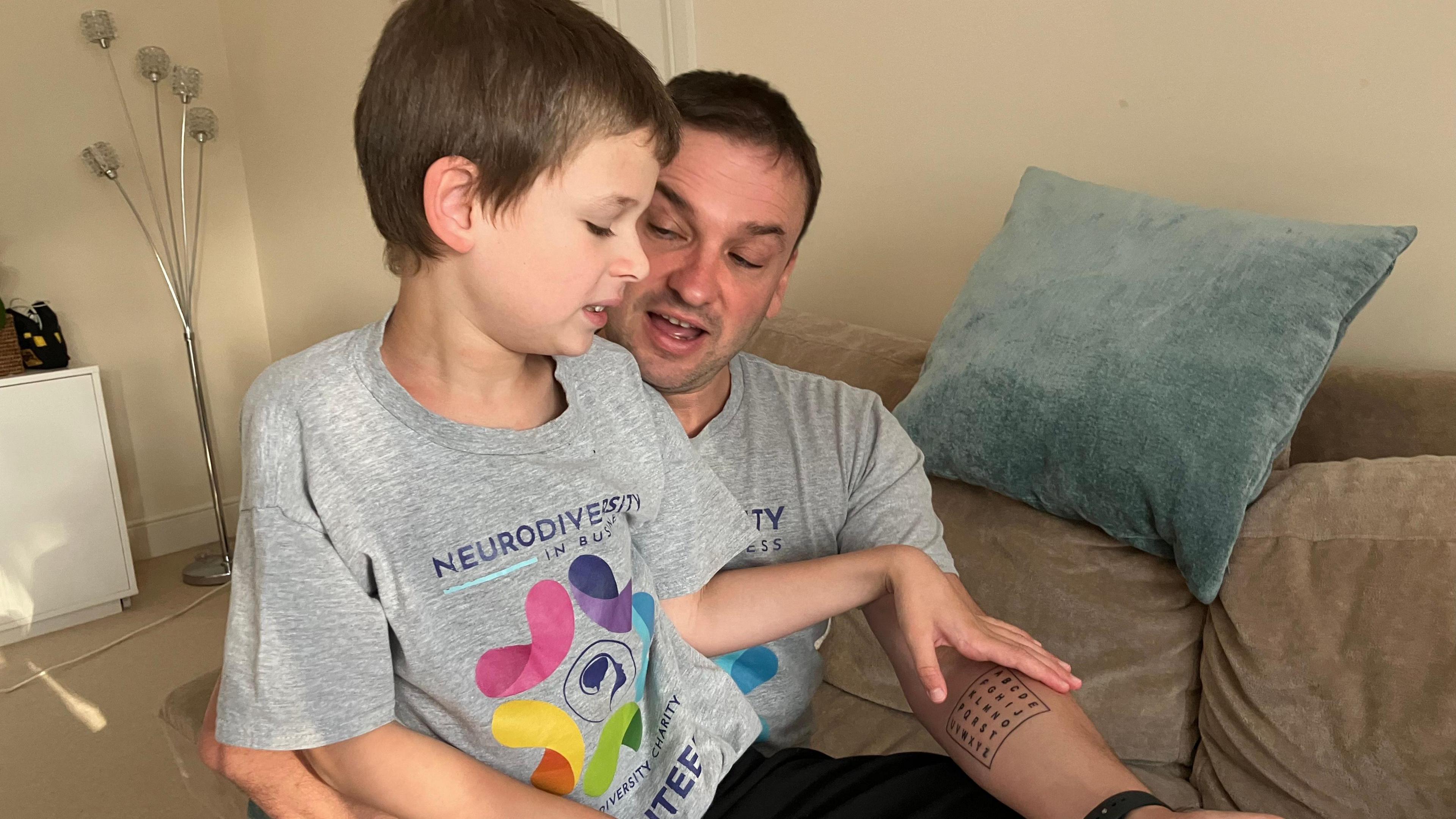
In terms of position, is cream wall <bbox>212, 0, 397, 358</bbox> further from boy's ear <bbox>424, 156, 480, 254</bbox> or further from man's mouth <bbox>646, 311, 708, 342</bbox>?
boy's ear <bbox>424, 156, 480, 254</bbox>

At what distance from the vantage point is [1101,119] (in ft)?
5.73

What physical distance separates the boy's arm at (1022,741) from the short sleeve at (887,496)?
0.34ft

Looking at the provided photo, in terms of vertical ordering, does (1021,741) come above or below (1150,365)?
below

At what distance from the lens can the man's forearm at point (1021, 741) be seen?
2.95 feet

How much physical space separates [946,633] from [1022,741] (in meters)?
0.13

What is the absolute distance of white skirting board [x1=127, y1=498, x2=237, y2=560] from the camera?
355cm

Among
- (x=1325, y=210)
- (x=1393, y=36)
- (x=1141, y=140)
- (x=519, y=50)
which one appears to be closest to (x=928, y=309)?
(x=1141, y=140)

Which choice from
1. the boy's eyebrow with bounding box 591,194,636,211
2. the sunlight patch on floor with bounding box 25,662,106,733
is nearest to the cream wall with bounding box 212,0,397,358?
the sunlight patch on floor with bounding box 25,662,106,733

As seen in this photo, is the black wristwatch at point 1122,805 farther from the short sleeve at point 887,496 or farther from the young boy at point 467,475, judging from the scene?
the short sleeve at point 887,496

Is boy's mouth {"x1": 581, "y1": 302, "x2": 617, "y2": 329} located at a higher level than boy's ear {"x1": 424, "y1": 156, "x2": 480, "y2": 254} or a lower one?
lower

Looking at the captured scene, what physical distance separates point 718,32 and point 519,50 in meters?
1.62

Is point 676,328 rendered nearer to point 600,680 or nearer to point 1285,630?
point 600,680

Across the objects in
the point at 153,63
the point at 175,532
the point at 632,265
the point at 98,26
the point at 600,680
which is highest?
the point at 98,26

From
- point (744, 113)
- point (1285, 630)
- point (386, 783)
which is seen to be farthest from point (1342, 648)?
point (386, 783)
